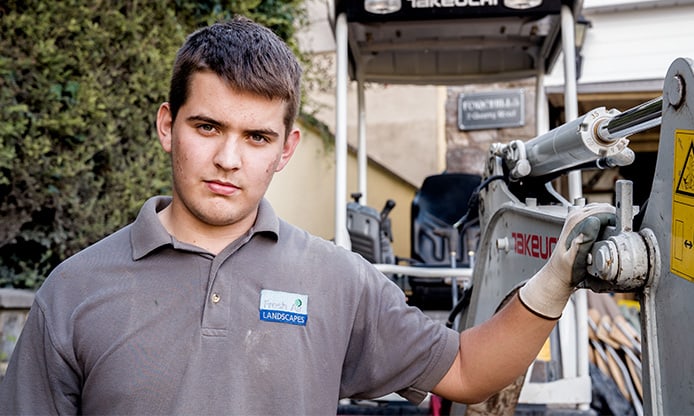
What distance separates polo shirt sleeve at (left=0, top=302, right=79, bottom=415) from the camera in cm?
146

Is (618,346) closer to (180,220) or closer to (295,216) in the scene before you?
(295,216)

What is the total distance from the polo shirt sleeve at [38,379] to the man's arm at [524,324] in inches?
33.9

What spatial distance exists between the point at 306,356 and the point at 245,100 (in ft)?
2.00

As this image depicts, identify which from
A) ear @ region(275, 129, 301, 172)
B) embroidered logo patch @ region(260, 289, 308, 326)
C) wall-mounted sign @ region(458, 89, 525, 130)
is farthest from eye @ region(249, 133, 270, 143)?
wall-mounted sign @ region(458, 89, 525, 130)

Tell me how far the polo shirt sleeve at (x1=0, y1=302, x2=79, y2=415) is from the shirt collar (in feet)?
0.85

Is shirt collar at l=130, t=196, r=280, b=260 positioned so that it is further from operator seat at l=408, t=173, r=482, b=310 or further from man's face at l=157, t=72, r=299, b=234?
operator seat at l=408, t=173, r=482, b=310

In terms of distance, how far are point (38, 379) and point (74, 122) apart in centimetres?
270

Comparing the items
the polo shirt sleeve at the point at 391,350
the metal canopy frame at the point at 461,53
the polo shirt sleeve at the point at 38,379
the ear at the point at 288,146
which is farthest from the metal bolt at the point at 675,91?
the metal canopy frame at the point at 461,53

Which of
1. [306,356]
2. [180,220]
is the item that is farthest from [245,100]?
[306,356]

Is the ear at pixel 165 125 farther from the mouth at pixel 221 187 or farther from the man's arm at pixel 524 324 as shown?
the man's arm at pixel 524 324

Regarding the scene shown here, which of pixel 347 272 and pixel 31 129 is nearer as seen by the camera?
pixel 347 272

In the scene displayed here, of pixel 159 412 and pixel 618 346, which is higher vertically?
pixel 159 412

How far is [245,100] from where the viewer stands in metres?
1.58

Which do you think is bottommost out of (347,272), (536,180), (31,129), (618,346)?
(618,346)
